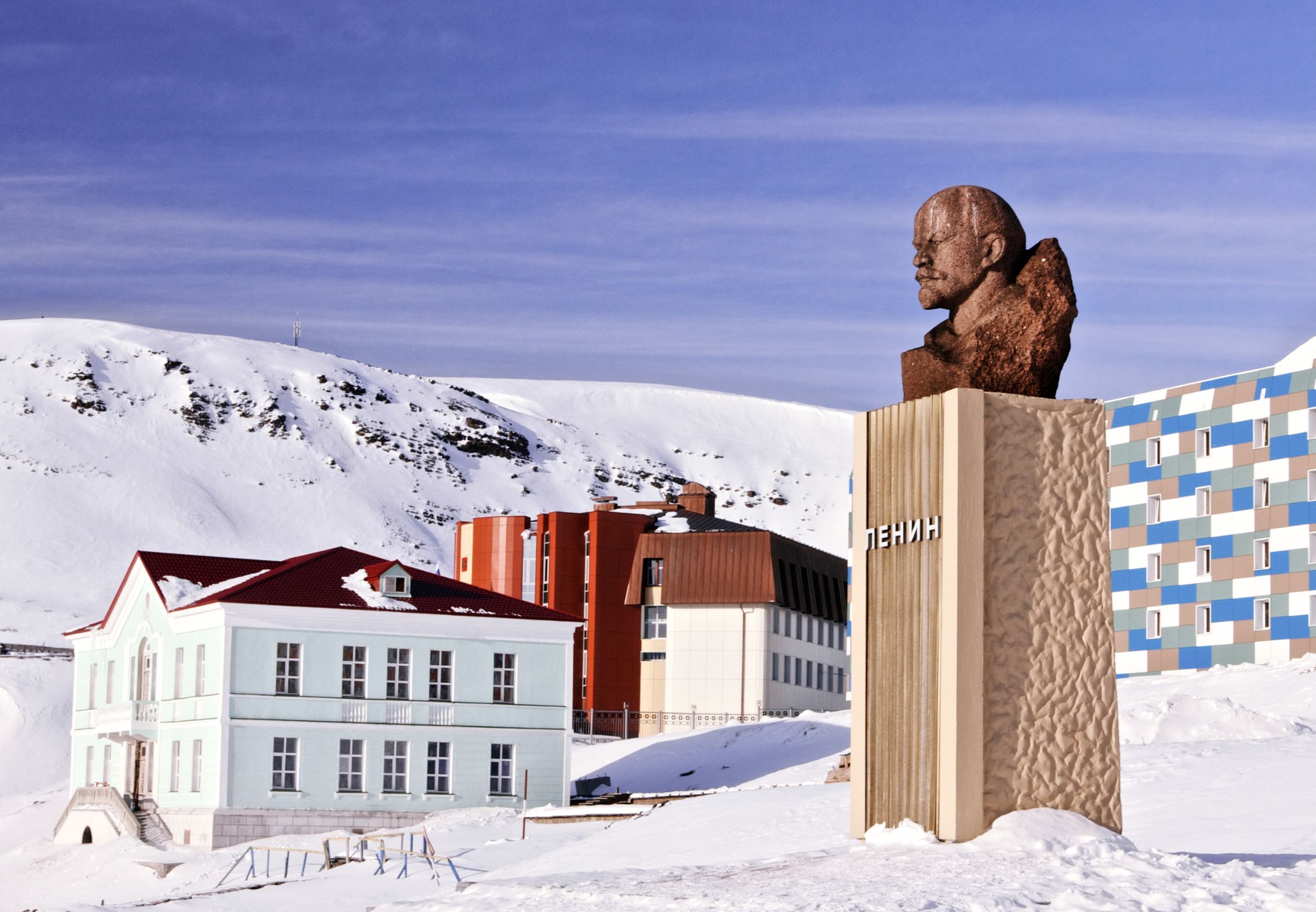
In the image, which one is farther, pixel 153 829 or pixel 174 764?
pixel 174 764

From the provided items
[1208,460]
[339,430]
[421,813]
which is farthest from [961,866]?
[339,430]

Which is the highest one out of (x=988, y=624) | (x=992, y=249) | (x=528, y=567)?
(x=528, y=567)

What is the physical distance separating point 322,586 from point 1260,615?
32.1m

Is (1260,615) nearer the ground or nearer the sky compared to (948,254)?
nearer the ground

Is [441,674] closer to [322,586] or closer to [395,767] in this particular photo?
[395,767]

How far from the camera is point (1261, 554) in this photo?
58562mm

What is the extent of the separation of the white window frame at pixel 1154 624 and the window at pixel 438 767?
29.5m

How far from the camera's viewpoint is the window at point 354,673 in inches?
1634

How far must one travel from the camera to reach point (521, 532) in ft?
233

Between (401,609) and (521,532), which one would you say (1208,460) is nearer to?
(521,532)

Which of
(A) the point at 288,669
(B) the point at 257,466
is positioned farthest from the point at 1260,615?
(B) the point at 257,466

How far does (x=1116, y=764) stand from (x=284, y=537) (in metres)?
117

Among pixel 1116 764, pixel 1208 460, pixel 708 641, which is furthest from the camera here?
pixel 708 641

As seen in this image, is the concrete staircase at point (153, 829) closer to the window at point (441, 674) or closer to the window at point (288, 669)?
the window at point (288, 669)
